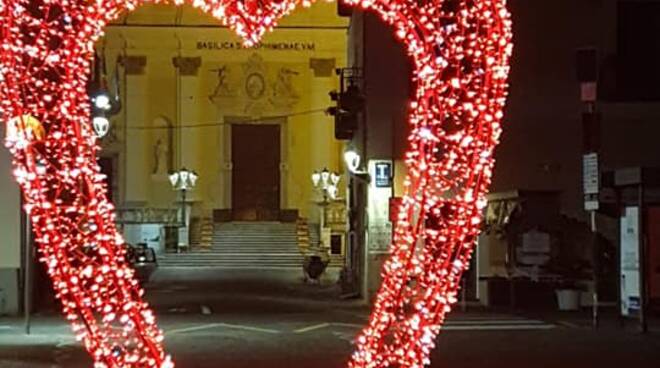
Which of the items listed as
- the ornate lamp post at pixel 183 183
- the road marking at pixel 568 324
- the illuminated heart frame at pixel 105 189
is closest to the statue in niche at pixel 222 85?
the ornate lamp post at pixel 183 183

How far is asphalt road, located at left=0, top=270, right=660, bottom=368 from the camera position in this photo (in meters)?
A: 16.9

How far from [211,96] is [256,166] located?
392cm

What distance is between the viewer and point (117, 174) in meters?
55.0

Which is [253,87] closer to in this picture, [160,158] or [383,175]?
[160,158]

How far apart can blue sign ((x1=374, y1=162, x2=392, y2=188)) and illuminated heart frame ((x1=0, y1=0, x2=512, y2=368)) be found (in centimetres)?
2280

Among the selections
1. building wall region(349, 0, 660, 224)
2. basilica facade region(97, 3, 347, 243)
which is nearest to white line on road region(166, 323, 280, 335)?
building wall region(349, 0, 660, 224)

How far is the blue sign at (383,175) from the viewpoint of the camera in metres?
31.8

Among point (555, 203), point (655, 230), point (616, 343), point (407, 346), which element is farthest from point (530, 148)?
point (407, 346)

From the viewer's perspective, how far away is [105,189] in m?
8.59

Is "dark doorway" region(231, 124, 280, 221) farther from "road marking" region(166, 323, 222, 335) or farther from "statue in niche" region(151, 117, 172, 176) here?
"road marking" region(166, 323, 222, 335)

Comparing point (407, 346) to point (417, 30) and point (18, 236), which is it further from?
point (18, 236)

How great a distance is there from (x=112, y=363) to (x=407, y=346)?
2.10 m

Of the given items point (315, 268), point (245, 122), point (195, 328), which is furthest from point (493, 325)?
point (245, 122)

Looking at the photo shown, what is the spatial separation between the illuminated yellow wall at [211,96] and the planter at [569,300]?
2842cm
